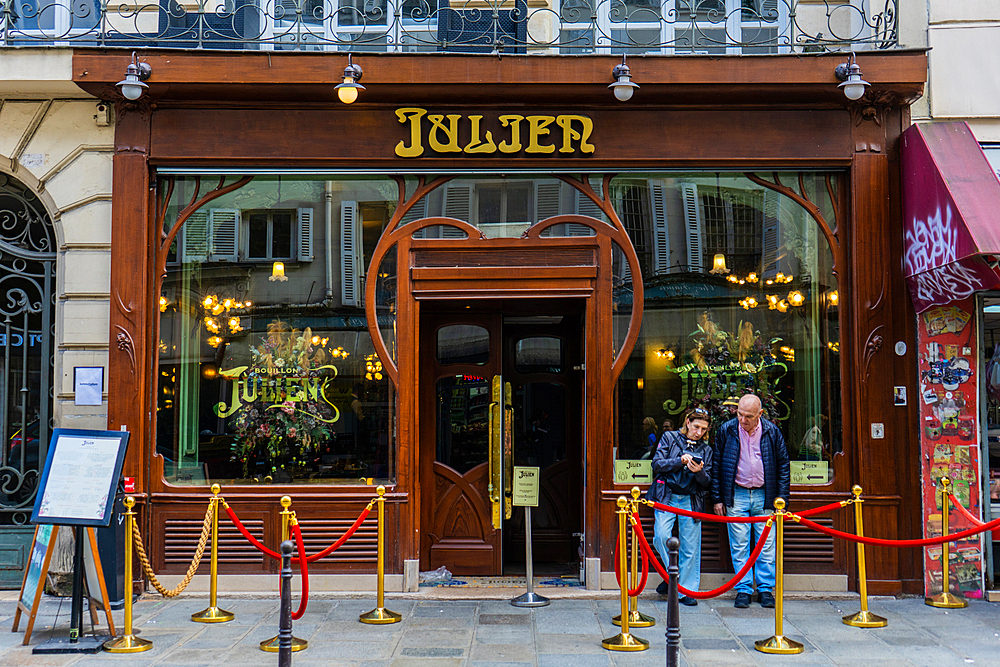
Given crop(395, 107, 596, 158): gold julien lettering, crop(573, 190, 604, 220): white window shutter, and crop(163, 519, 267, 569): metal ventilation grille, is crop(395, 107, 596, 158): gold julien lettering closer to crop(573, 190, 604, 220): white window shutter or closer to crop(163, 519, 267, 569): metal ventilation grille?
crop(573, 190, 604, 220): white window shutter

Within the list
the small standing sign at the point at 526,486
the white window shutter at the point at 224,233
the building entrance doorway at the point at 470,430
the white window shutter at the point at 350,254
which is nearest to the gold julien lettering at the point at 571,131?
the building entrance doorway at the point at 470,430

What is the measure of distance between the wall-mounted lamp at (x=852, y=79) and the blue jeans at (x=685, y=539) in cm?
413

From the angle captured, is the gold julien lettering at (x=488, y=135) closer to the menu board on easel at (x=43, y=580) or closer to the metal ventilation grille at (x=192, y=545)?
the metal ventilation grille at (x=192, y=545)

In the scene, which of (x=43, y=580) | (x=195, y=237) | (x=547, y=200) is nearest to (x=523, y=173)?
(x=547, y=200)

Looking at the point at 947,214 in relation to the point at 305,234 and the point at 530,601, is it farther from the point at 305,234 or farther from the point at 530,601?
the point at 305,234

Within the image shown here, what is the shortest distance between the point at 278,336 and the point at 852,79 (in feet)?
20.3

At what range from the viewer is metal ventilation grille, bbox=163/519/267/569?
8.85 metres

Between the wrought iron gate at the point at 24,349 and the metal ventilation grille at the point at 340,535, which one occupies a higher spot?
the wrought iron gate at the point at 24,349

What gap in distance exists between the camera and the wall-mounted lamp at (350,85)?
8492 millimetres

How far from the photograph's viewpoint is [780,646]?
6.85 meters

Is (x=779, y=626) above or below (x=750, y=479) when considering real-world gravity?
below

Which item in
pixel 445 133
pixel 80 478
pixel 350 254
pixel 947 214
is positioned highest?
pixel 445 133

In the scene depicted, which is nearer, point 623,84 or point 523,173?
point 623,84

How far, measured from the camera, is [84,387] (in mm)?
8930
